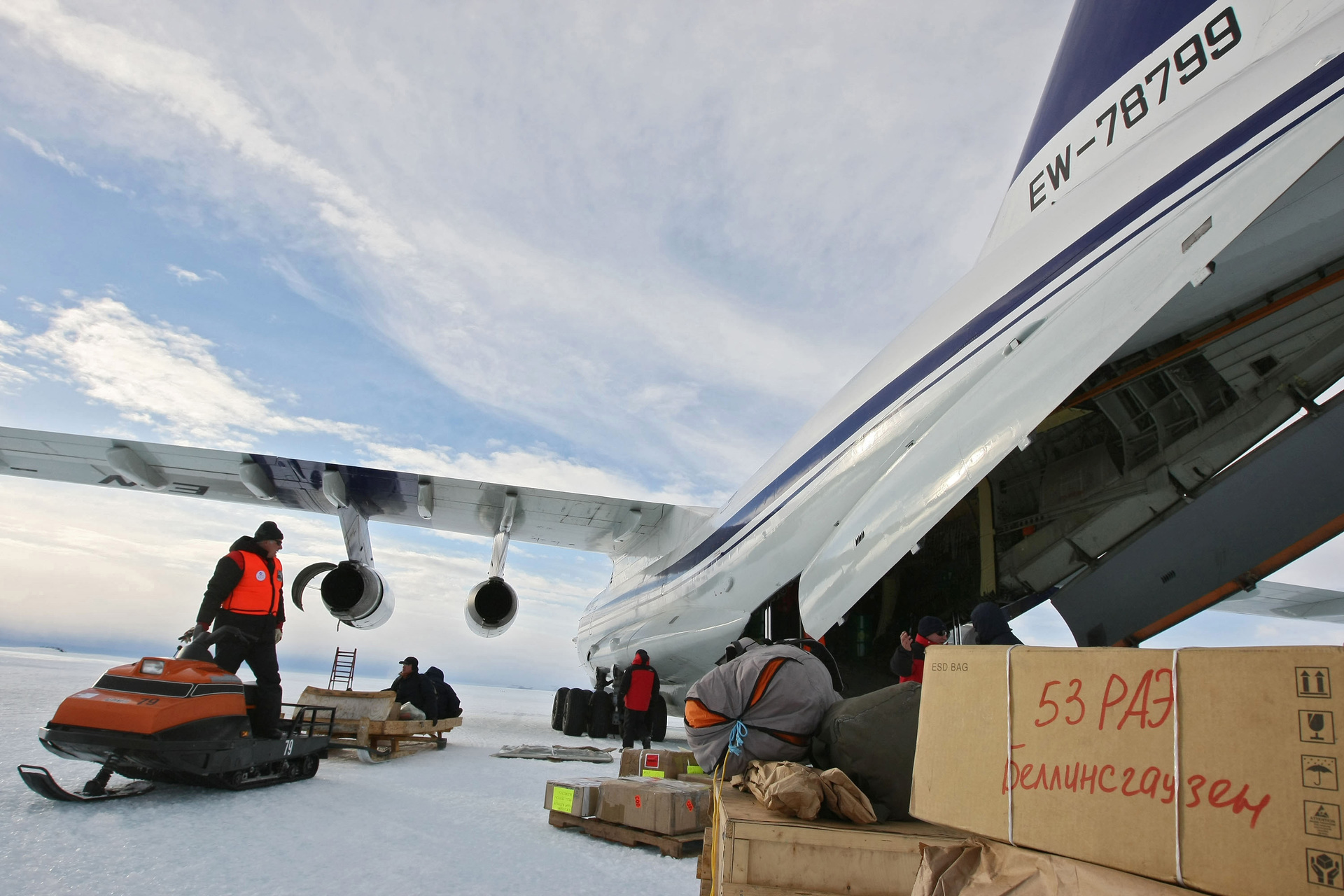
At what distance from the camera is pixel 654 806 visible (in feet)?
10.5

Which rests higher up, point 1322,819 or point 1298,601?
point 1298,601

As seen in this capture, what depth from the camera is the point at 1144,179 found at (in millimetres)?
3027

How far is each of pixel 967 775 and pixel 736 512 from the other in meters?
4.44

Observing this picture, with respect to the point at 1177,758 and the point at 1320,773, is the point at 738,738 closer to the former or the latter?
the point at 1177,758

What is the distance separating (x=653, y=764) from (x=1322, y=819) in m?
3.86

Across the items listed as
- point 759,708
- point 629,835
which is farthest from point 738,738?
point 629,835

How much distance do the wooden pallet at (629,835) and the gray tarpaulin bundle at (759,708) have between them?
720 mm

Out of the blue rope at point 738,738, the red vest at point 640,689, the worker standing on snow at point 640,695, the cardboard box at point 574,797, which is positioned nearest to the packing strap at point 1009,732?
the blue rope at point 738,738

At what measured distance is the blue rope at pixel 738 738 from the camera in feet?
8.43

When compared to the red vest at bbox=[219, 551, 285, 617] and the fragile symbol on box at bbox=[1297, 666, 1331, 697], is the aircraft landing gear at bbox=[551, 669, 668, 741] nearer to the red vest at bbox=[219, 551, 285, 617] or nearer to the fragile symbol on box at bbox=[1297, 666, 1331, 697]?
the red vest at bbox=[219, 551, 285, 617]

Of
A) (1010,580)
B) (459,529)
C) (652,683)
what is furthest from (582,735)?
(1010,580)

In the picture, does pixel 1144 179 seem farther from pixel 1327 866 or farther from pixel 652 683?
pixel 652 683

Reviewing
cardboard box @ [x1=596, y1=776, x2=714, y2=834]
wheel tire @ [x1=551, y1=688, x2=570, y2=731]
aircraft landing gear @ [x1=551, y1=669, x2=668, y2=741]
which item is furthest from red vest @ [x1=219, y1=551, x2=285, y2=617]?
wheel tire @ [x1=551, y1=688, x2=570, y2=731]

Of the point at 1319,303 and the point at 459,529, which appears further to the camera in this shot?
the point at 459,529
